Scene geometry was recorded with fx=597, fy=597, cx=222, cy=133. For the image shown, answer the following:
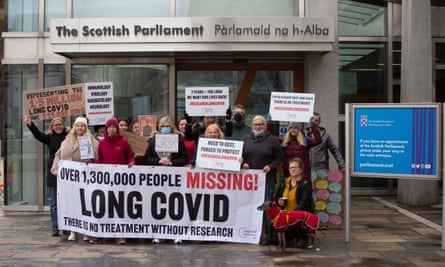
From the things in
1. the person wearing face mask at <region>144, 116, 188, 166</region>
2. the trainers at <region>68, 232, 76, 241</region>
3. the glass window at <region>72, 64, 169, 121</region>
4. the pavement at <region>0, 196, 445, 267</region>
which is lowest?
the pavement at <region>0, 196, 445, 267</region>

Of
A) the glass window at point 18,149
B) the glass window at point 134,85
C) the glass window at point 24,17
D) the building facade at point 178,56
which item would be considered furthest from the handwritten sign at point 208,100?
the glass window at point 24,17

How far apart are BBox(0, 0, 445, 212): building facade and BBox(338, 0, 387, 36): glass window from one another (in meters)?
0.03

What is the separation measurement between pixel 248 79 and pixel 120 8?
2910 millimetres

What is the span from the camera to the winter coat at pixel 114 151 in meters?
8.41

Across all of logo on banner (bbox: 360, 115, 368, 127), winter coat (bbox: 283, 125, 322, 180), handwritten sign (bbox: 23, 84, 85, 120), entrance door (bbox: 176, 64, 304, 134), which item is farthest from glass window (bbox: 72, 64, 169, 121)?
logo on banner (bbox: 360, 115, 368, 127)

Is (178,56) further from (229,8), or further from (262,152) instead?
(262,152)

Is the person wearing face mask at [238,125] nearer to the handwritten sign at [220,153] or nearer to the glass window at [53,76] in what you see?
the handwritten sign at [220,153]

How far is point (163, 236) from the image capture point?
832cm

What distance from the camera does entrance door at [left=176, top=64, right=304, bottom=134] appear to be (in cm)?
1216

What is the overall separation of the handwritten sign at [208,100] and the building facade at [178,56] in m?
1.73

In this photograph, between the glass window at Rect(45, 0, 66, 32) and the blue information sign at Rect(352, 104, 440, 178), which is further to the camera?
the glass window at Rect(45, 0, 66, 32)

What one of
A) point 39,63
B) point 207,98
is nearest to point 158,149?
point 207,98

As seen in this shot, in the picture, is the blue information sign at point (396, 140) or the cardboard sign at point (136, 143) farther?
the cardboard sign at point (136, 143)

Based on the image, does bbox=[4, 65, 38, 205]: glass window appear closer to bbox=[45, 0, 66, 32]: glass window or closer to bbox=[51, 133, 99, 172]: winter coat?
bbox=[45, 0, 66, 32]: glass window
